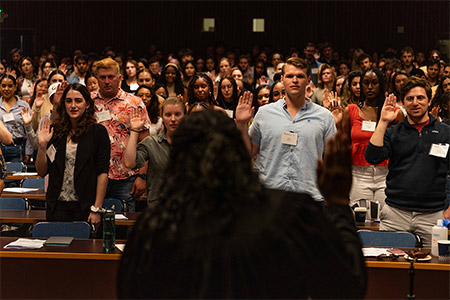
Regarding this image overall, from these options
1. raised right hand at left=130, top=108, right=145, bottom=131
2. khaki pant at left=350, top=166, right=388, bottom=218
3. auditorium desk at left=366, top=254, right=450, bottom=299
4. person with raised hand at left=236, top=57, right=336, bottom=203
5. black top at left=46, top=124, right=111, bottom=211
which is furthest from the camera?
khaki pant at left=350, top=166, right=388, bottom=218

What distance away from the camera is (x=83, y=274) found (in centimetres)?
321

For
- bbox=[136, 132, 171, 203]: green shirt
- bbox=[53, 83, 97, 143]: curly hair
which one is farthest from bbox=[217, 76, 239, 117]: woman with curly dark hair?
bbox=[53, 83, 97, 143]: curly hair

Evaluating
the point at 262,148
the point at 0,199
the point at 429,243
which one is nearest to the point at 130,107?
the point at 0,199

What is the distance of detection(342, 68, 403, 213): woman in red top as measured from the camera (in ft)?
15.2

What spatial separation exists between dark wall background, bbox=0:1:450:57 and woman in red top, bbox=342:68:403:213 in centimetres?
876

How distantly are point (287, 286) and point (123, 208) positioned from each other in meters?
3.52

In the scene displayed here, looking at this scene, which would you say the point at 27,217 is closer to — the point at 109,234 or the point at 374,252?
the point at 109,234

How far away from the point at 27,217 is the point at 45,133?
0.66 m

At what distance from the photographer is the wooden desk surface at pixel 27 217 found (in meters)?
4.10

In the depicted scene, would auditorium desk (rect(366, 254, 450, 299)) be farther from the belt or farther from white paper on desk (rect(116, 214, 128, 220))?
the belt

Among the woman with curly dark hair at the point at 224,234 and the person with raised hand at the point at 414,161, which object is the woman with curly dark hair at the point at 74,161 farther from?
the woman with curly dark hair at the point at 224,234

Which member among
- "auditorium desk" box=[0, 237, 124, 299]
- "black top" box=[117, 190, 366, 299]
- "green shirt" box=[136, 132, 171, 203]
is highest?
"black top" box=[117, 190, 366, 299]

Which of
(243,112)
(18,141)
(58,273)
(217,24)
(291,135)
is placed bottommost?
(58,273)

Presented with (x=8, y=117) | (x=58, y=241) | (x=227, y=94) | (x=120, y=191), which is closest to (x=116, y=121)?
(x=120, y=191)
